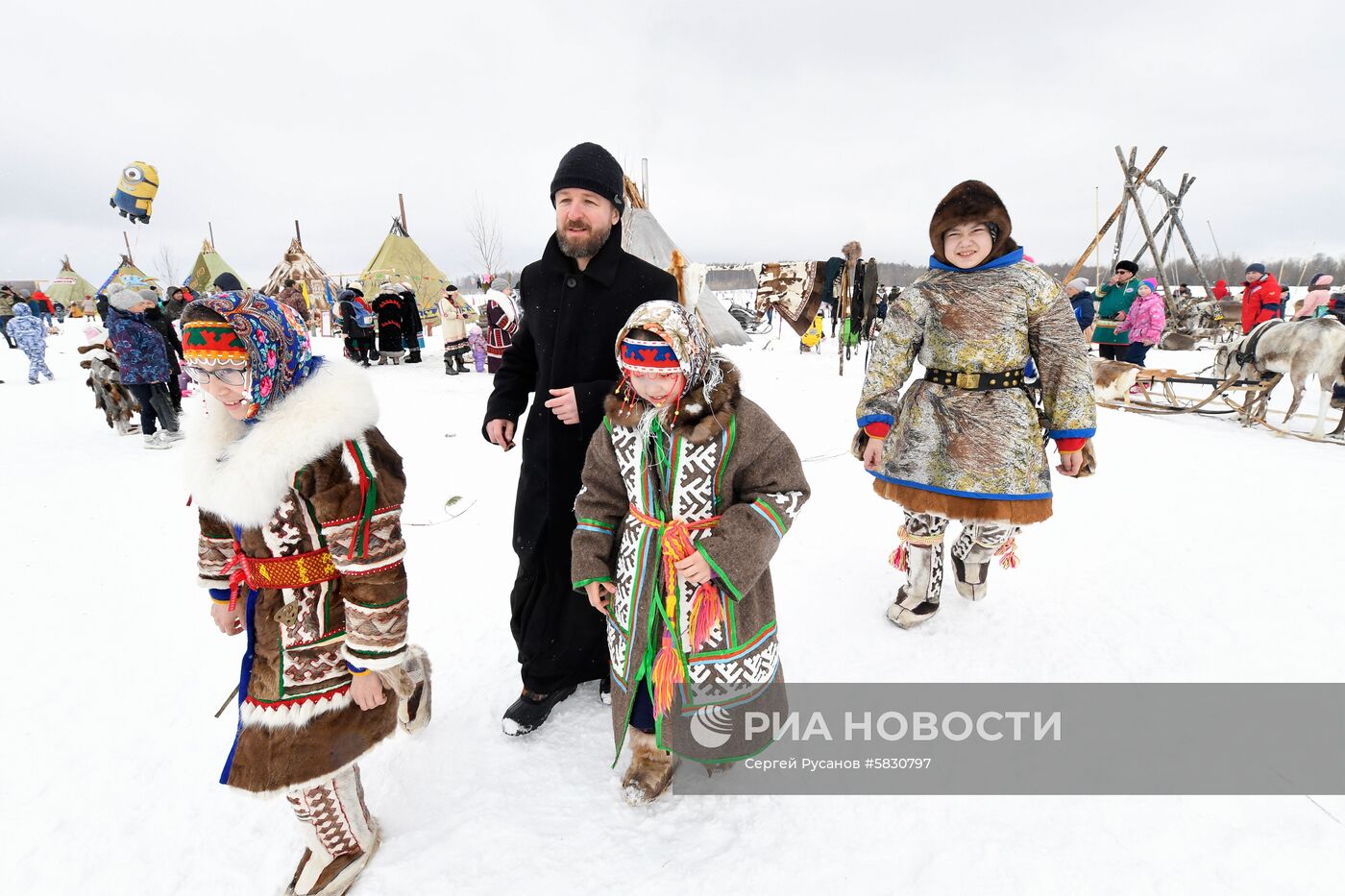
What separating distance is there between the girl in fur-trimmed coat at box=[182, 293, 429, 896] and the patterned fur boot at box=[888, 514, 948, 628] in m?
2.29

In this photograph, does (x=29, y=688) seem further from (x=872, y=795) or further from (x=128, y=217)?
(x=128, y=217)

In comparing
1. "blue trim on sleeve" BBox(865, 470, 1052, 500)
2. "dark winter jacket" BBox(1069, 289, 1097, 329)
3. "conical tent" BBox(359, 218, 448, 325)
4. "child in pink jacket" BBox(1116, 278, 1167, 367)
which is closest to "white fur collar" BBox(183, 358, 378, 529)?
"blue trim on sleeve" BBox(865, 470, 1052, 500)

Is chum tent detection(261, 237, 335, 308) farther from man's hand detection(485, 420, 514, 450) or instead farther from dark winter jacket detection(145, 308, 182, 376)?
man's hand detection(485, 420, 514, 450)

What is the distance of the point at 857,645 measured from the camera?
2693mm

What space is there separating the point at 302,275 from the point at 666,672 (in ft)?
76.5

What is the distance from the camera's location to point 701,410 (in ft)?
5.23

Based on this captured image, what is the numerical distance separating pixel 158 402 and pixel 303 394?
708cm

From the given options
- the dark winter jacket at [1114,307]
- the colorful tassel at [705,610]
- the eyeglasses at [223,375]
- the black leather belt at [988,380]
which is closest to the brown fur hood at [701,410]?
the colorful tassel at [705,610]

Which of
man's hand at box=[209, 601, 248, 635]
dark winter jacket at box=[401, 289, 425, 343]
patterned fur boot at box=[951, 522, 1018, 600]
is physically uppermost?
dark winter jacket at box=[401, 289, 425, 343]

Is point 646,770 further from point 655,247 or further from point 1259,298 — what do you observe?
point 1259,298

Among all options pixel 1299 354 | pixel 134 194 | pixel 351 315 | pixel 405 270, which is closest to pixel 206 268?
pixel 405 270

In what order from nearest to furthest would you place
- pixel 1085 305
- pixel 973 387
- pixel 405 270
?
pixel 973 387
pixel 1085 305
pixel 405 270

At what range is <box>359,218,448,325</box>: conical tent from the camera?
18.4 meters

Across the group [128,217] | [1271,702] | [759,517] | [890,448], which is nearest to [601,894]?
[759,517]
